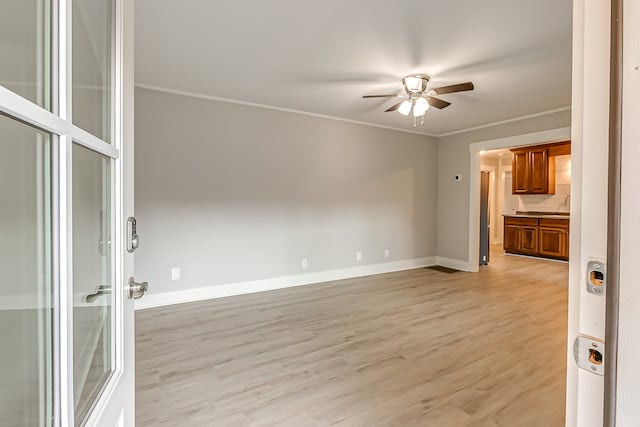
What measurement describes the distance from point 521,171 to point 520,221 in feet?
3.84

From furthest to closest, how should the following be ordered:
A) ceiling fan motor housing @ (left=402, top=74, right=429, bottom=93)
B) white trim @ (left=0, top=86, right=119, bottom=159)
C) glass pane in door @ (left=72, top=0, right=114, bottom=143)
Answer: ceiling fan motor housing @ (left=402, top=74, right=429, bottom=93) < glass pane in door @ (left=72, top=0, right=114, bottom=143) < white trim @ (left=0, top=86, right=119, bottom=159)

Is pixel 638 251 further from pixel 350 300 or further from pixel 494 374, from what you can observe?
pixel 350 300

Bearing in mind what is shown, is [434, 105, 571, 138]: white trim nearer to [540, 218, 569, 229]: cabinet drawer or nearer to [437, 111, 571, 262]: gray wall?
[437, 111, 571, 262]: gray wall

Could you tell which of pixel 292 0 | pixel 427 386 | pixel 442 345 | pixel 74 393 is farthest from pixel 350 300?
pixel 74 393

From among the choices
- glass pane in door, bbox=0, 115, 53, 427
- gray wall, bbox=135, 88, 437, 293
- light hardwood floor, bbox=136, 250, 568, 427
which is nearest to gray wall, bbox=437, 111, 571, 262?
gray wall, bbox=135, 88, 437, 293

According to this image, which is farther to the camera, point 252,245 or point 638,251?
point 252,245

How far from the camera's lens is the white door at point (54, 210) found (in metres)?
0.52

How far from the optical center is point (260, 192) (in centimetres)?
425

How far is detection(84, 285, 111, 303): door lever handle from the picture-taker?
0.74m

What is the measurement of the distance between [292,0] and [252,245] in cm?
292

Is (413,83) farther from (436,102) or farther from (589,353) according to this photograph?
(589,353)

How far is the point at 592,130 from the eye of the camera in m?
0.48

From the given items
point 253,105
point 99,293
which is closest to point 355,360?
point 99,293

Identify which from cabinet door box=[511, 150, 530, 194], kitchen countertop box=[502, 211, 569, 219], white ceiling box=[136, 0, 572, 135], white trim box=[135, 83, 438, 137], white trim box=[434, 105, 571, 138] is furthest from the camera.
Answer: cabinet door box=[511, 150, 530, 194]
